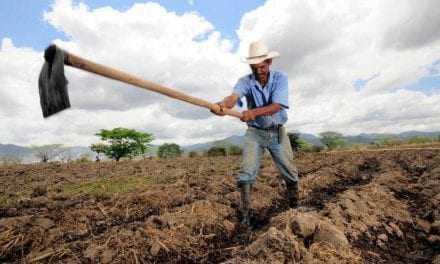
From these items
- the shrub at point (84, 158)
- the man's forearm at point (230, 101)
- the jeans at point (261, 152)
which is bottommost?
the jeans at point (261, 152)

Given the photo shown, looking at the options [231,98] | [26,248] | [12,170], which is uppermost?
[231,98]

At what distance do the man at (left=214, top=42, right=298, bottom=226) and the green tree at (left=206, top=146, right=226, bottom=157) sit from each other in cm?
1424

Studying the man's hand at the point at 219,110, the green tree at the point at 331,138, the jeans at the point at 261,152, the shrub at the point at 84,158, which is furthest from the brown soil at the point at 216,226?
the green tree at the point at 331,138

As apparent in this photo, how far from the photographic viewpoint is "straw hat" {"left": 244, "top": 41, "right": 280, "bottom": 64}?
14.3 ft

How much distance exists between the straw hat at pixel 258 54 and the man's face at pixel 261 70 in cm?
10

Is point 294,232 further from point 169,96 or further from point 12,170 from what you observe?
point 12,170

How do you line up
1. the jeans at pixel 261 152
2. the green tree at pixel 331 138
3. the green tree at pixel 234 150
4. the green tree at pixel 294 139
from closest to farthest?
the jeans at pixel 261 152
the green tree at pixel 234 150
the green tree at pixel 294 139
the green tree at pixel 331 138

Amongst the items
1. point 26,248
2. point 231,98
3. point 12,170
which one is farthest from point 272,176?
point 12,170

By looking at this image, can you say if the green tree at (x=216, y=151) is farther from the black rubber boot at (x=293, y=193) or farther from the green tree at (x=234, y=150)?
the black rubber boot at (x=293, y=193)

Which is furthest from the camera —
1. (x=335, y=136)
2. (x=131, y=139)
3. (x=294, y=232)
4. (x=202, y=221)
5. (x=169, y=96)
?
(x=335, y=136)

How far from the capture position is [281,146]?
476cm

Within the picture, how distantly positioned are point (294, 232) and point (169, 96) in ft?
5.63

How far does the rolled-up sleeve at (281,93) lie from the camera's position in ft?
14.9

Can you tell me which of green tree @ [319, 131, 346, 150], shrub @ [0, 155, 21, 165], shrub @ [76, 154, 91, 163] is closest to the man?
shrub @ [76, 154, 91, 163]
